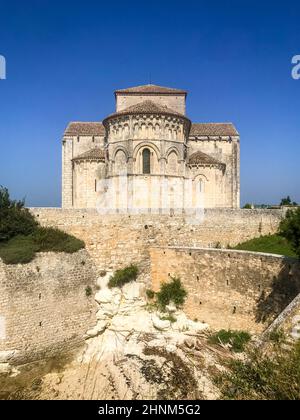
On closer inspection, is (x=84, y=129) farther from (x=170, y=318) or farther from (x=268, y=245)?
(x=170, y=318)

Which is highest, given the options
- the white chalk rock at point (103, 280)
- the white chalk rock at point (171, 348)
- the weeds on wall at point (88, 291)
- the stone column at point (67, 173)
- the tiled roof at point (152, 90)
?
the tiled roof at point (152, 90)

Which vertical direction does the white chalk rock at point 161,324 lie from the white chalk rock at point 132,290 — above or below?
below

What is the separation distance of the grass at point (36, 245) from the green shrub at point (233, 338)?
24.7ft

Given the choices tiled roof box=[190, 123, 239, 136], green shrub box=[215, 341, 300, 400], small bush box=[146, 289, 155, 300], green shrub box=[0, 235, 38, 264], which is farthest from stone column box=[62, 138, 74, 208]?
green shrub box=[215, 341, 300, 400]

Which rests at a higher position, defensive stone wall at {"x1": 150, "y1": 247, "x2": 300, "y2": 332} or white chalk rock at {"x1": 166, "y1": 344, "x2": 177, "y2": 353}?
defensive stone wall at {"x1": 150, "y1": 247, "x2": 300, "y2": 332}

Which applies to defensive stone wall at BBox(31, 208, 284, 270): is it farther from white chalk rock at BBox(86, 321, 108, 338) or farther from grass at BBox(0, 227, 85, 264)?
white chalk rock at BBox(86, 321, 108, 338)

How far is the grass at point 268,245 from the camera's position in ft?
52.5

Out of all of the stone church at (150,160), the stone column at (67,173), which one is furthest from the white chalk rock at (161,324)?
the stone column at (67,173)

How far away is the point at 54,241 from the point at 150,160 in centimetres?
811

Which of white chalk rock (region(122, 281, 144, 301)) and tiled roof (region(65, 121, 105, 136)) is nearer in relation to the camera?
white chalk rock (region(122, 281, 144, 301))

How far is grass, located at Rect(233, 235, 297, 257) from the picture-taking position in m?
16.0

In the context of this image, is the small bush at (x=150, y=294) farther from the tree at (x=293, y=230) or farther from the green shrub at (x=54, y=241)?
the tree at (x=293, y=230)

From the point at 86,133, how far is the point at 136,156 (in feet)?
23.5

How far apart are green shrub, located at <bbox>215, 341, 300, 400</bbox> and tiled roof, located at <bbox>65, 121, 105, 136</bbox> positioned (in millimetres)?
21516
